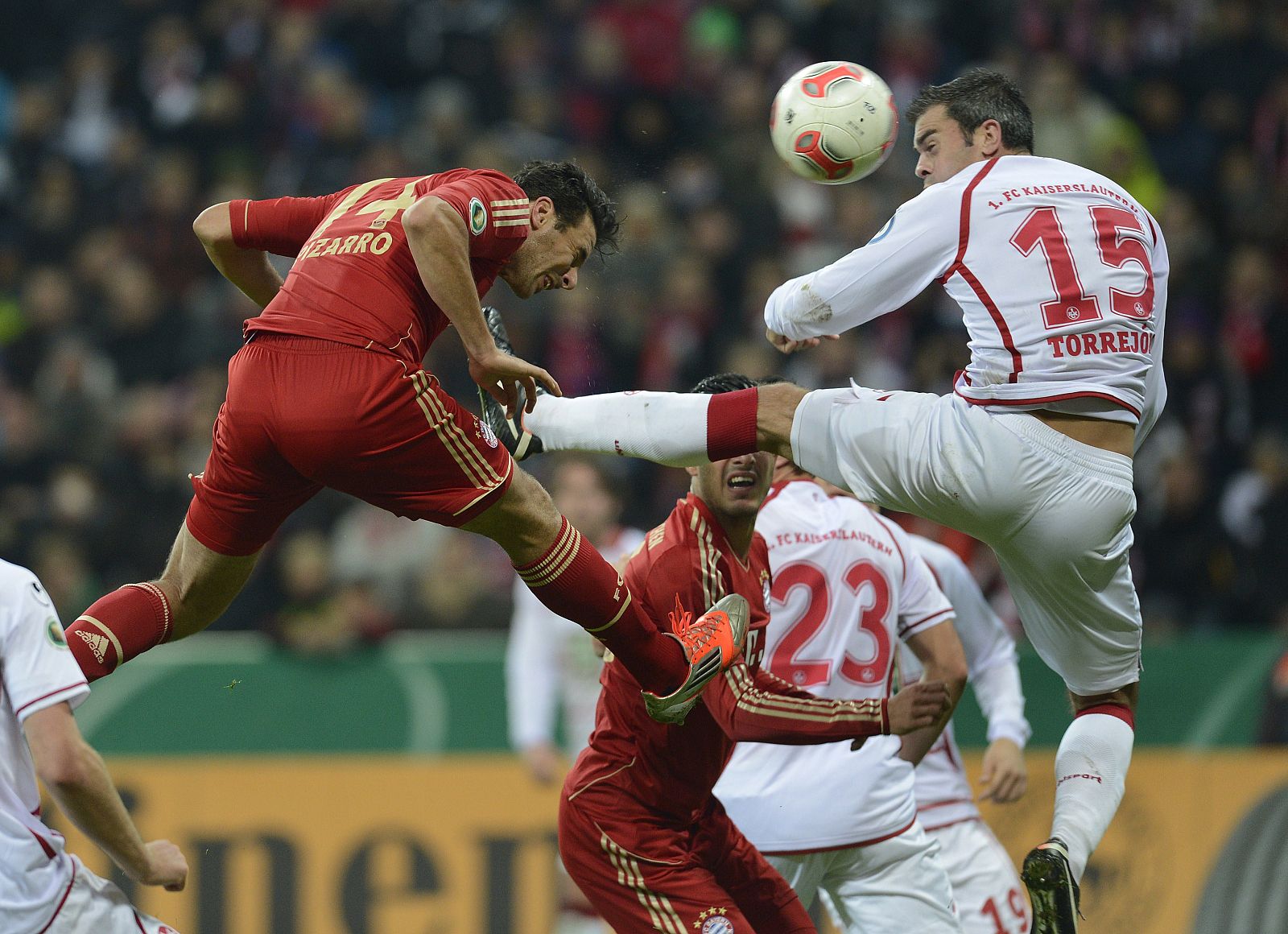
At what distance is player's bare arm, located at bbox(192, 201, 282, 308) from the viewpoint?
554 centimetres

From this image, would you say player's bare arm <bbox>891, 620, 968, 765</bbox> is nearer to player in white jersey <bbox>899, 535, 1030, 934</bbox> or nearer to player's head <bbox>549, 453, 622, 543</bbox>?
player in white jersey <bbox>899, 535, 1030, 934</bbox>

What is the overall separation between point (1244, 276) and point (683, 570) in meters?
7.20

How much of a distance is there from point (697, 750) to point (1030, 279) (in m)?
1.70

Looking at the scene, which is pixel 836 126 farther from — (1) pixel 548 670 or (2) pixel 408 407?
(1) pixel 548 670

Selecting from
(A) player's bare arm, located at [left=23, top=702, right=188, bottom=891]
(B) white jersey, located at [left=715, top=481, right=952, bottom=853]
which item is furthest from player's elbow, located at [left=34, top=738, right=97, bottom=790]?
(B) white jersey, located at [left=715, top=481, right=952, bottom=853]

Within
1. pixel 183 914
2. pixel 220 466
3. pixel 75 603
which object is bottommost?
pixel 183 914

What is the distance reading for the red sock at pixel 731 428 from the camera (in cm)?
499

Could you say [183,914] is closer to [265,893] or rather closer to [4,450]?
[265,893]

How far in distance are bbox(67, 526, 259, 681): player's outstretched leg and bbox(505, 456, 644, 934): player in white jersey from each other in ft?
9.38

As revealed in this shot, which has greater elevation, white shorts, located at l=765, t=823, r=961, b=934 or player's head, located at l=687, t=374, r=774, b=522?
player's head, located at l=687, t=374, r=774, b=522

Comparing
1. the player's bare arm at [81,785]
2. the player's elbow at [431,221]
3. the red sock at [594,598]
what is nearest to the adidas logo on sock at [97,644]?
the player's bare arm at [81,785]

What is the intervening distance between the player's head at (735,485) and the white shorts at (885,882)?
128 centimetres

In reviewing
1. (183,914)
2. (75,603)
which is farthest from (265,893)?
(75,603)

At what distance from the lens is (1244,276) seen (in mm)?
11148
